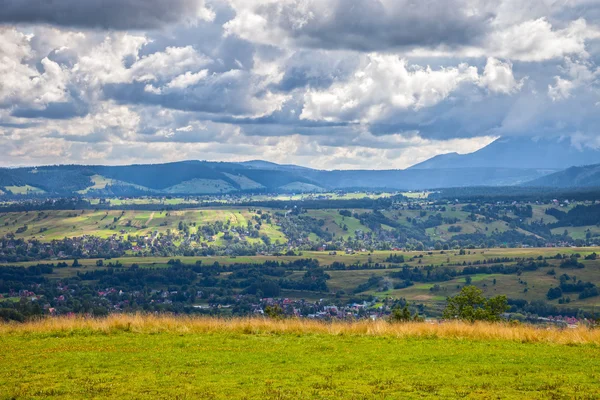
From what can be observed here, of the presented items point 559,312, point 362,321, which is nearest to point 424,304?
point 559,312

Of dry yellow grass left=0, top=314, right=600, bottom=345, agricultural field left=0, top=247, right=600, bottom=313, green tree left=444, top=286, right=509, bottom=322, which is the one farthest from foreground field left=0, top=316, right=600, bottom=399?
agricultural field left=0, top=247, right=600, bottom=313

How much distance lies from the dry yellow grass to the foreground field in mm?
45

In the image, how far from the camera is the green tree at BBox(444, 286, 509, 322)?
36.8 m

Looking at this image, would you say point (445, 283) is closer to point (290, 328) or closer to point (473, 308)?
point (473, 308)

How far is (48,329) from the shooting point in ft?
79.7

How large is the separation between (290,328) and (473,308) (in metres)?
18.1

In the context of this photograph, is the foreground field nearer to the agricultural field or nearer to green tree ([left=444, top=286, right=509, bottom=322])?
green tree ([left=444, top=286, right=509, bottom=322])

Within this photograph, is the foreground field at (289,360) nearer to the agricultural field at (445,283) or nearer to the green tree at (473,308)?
the green tree at (473,308)

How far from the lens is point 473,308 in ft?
127

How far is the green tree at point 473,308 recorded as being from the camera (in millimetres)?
36812

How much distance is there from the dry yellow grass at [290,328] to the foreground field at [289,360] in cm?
5

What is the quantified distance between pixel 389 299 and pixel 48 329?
119144 mm

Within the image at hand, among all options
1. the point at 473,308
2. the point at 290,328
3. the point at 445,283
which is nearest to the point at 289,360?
the point at 290,328

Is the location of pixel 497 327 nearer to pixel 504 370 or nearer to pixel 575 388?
pixel 504 370
